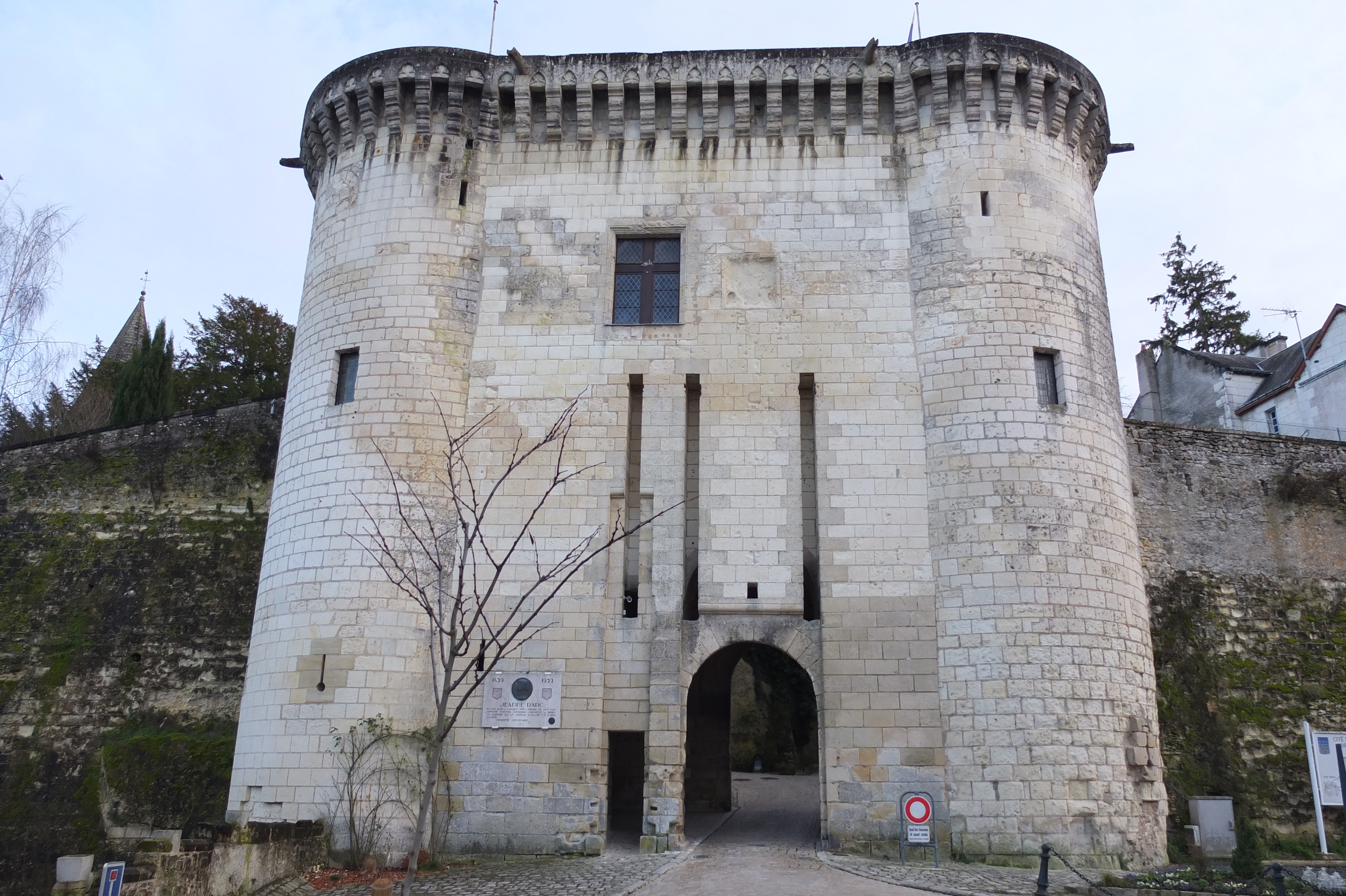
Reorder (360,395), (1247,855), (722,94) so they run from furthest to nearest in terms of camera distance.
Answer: (722,94)
(360,395)
(1247,855)

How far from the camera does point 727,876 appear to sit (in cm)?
1145

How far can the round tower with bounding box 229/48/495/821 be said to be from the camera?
13555 mm

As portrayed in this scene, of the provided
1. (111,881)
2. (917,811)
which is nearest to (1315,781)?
(917,811)

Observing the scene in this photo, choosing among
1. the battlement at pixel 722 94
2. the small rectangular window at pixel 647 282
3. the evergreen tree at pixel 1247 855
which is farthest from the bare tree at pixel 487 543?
the evergreen tree at pixel 1247 855

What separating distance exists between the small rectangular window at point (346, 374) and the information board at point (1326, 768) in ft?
49.1

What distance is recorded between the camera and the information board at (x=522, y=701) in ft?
44.4

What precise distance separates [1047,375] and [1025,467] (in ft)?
5.52

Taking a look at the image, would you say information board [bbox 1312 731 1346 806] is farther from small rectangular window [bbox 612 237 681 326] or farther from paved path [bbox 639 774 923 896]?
small rectangular window [bbox 612 237 681 326]

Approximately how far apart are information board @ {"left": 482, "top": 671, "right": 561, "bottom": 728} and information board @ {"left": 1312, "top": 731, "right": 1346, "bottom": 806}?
10.8 meters

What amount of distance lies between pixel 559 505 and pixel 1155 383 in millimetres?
21332

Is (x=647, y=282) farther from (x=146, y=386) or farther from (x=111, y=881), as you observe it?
(x=146, y=386)

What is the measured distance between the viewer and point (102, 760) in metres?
17.1

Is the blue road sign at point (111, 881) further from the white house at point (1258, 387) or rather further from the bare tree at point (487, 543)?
the white house at point (1258, 387)

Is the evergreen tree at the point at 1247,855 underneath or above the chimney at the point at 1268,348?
underneath
